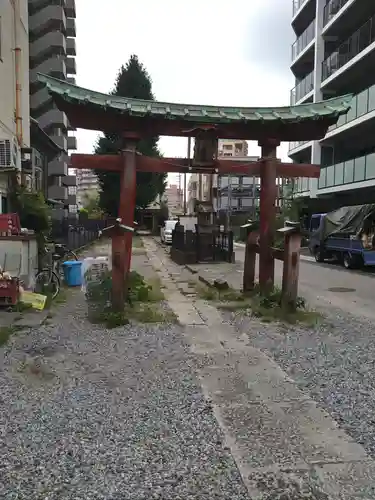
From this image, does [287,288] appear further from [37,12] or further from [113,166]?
[37,12]

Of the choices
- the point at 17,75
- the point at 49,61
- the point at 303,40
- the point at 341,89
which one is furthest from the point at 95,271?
the point at 49,61

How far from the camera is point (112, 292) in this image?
7742 millimetres

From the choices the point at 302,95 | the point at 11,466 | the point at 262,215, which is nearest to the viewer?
the point at 11,466

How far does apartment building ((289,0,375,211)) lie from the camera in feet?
72.5

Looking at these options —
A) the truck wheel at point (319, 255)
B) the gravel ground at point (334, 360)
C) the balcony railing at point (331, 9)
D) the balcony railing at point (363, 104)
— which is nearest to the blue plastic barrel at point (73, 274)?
the gravel ground at point (334, 360)

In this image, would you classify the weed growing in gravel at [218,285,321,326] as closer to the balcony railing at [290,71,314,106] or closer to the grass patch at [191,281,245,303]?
the grass patch at [191,281,245,303]

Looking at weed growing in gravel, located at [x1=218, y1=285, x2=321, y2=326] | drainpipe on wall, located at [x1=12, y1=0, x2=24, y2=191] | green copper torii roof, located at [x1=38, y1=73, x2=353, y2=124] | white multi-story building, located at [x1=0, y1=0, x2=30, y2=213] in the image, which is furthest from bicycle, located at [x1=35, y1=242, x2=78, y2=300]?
drainpipe on wall, located at [x1=12, y1=0, x2=24, y2=191]

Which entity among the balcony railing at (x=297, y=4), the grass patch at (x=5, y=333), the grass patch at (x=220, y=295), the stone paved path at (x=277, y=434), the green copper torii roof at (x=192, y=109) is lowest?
the grass patch at (x=220, y=295)

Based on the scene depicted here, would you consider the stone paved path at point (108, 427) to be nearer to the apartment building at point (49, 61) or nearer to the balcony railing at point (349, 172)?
the balcony railing at point (349, 172)

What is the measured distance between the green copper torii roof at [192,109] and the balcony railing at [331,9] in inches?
776

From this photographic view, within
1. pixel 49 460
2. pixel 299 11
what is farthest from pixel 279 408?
pixel 299 11

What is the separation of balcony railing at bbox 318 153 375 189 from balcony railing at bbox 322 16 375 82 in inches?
225

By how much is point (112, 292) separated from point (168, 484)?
197 inches

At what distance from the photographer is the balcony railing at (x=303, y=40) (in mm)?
30281
